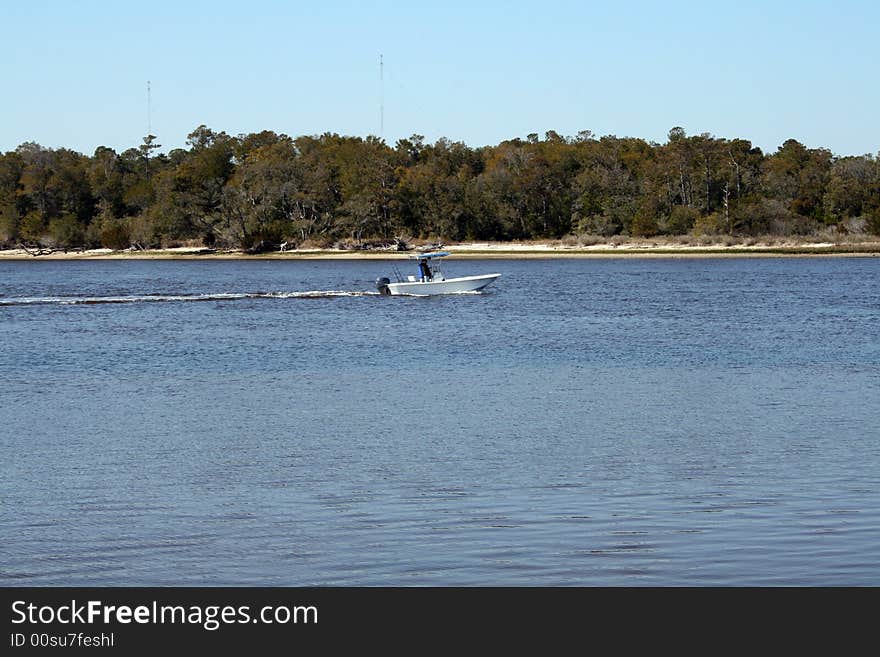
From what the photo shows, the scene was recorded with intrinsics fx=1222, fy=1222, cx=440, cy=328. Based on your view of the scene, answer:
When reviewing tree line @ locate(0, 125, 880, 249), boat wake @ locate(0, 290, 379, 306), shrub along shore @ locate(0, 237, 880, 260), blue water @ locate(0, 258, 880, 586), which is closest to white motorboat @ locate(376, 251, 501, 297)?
boat wake @ locate(0, 290, 379, 306)

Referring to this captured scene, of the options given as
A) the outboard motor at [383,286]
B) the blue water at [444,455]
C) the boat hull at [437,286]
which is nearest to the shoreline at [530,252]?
the boat hull at [437,286]

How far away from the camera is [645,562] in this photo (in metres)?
13.5

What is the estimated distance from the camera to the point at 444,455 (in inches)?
790

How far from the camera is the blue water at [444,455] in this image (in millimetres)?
13805

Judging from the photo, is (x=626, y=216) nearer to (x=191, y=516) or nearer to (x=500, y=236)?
(x=500, y=236)

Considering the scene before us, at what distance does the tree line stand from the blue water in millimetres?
79615

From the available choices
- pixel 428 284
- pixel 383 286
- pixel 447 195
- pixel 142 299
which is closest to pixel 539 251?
pixel 447 195

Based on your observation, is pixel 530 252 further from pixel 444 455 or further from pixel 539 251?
pixel 444 455

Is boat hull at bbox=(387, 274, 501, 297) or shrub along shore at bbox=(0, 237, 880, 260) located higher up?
shrub along shore at bbox=(0, 237, 880, 260)

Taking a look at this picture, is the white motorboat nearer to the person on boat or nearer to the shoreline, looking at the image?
the person on boat

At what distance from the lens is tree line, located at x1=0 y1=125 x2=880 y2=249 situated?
12512cm

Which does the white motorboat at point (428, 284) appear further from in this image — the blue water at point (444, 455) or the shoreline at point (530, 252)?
the shoreline at point (530, 252)
